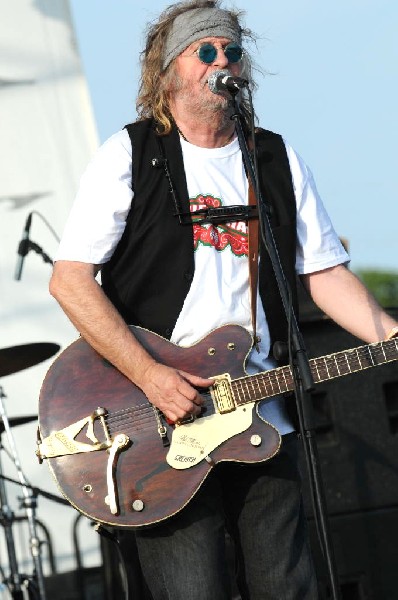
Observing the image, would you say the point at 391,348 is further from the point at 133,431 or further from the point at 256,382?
the point at 133,431

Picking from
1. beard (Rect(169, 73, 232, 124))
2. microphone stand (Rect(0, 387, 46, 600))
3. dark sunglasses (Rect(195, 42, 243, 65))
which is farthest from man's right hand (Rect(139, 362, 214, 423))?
microphone stand (Rect(0, 387, 46, 600))

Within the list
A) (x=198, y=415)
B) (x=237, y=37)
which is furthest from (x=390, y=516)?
(x=237, y=37)

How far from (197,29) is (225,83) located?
0.37 metres

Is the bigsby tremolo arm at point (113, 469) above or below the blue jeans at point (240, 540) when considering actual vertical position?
above

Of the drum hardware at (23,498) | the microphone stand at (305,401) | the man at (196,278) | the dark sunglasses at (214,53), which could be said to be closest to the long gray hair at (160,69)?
the man at (196,278)

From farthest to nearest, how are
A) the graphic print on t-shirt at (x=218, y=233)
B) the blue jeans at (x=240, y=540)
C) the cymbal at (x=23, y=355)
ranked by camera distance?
the cymbal at (x=23, y=355) < the graphic print on t-shirt at (x=218, y=233) < the blue jeans at (x=240, y=540)

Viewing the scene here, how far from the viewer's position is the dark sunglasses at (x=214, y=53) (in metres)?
3.66

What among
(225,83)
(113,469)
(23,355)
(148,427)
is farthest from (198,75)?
(23,355)

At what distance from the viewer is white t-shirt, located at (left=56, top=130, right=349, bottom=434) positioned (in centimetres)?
356

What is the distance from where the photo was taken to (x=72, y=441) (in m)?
3.49

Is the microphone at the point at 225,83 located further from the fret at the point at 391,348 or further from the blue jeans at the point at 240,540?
the blue jeans at the point at 240,540

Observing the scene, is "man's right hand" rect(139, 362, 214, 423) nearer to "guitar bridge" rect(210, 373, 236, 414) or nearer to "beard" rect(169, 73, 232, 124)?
"guitar bridge" rect(210, 373, 236, 414)

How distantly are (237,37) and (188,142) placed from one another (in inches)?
15.4

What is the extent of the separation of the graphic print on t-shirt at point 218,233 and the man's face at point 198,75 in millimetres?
297
